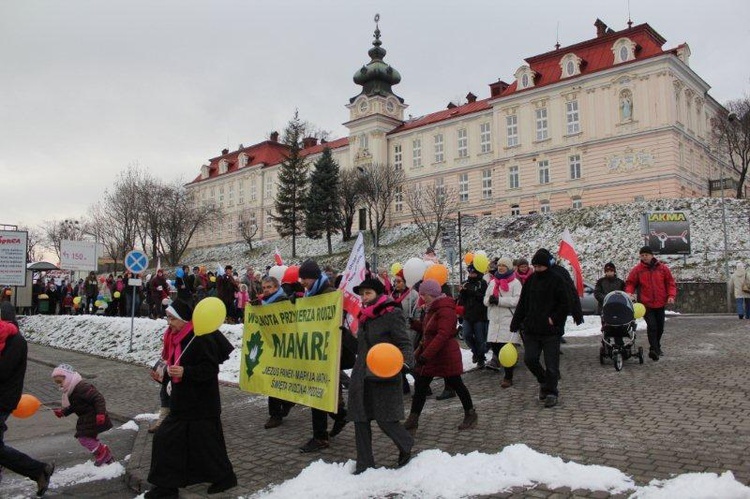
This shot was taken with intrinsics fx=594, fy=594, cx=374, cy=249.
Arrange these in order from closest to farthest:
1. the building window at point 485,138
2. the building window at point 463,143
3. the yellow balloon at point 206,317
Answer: the yellow balloon at point 206,317
the building window at point 485,138
the building window at point 463,143

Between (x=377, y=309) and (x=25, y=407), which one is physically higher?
(x=377, y=309)

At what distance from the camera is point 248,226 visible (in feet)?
237

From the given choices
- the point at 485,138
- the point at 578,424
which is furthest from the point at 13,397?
the point at 485,138

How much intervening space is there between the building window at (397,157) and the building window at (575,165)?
19.3 m

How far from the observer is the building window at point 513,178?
2105 inches

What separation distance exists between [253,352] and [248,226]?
66.3 m

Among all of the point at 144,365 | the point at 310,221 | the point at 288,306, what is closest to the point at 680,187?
the point at 310,221

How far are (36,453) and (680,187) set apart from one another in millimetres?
47622

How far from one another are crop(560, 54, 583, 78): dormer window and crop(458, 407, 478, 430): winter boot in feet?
161

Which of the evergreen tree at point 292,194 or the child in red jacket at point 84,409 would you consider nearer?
the child in red jacket at point 84,409

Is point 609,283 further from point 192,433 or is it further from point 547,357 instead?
point 192,433

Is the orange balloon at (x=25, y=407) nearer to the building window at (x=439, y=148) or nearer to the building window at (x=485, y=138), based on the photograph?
the building window at (x=485, y=138)

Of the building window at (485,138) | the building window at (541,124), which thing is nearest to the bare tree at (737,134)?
the building window at (541,124)

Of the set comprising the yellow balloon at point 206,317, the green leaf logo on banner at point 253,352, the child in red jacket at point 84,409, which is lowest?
the child in red jacket at point 84,409
